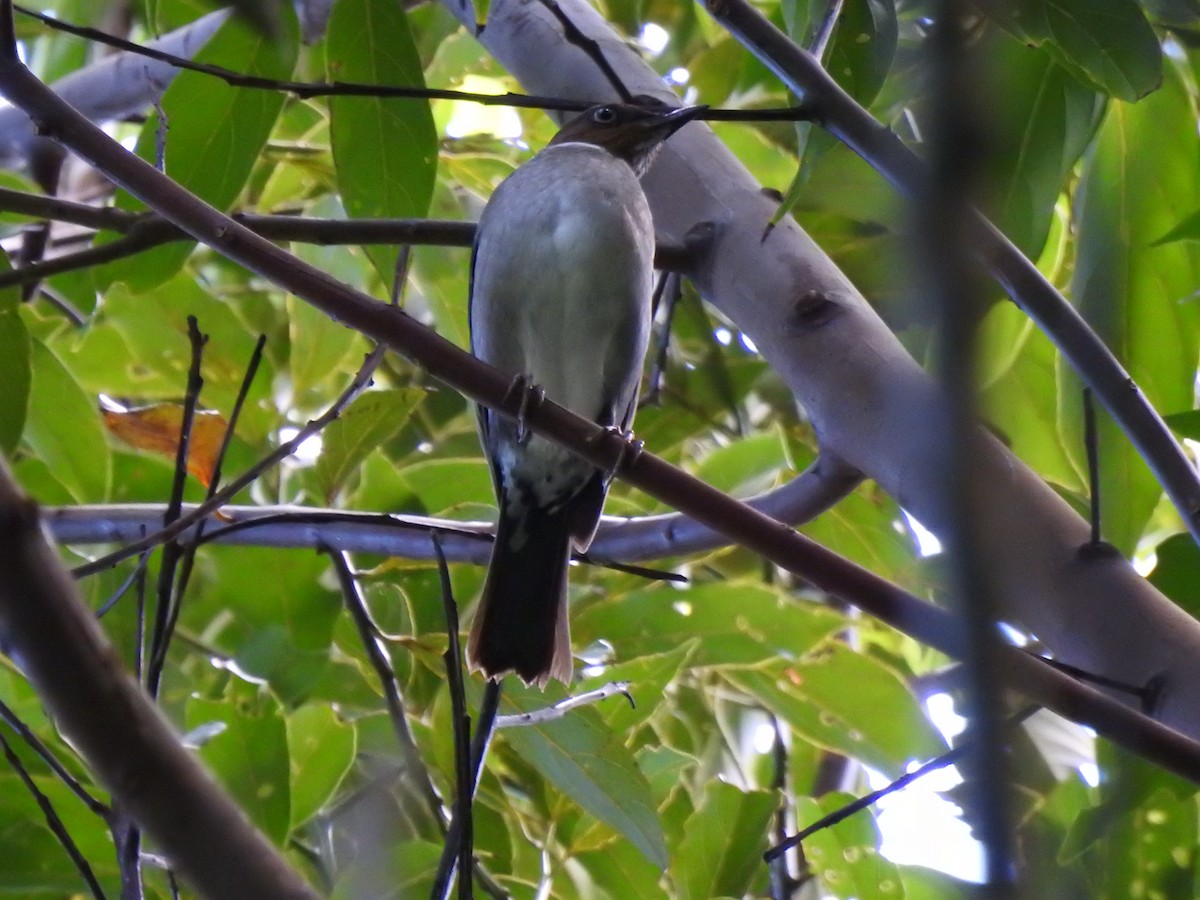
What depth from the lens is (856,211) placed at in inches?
112

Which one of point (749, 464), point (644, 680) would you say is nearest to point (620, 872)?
point (644, 680)

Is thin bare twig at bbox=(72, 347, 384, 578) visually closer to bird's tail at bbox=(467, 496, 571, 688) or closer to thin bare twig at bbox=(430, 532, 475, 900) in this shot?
thin bare twig at bbox=(430, 532, 475, 900)

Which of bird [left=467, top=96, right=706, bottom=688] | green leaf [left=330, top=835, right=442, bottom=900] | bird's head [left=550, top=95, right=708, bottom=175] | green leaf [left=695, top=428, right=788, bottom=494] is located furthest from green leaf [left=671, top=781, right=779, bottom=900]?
bird's head [left=550, top=95, right=708, bottom=175]

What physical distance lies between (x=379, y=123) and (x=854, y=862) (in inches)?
71.6

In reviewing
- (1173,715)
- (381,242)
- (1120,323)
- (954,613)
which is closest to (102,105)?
(381,242)

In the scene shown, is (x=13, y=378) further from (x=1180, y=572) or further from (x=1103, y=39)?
(x=1180, y=572)

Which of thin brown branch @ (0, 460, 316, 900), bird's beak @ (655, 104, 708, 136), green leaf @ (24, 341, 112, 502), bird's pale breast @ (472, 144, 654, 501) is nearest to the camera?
thin brown branch @ (0, 460, 316, 900)

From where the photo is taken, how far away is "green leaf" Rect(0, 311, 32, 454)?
2.63 meters

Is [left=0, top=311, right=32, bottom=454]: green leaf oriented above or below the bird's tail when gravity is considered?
above

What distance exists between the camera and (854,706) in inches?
127

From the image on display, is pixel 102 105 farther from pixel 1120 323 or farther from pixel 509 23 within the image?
pixel 1120 323

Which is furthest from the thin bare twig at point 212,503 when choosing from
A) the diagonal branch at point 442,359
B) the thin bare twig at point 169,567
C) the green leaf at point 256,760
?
the green leaf at point 256,760

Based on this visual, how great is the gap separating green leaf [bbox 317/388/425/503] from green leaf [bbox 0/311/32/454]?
26.3 inches

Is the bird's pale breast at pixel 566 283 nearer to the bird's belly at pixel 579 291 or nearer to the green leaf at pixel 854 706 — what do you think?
the bird's belly at pixel 579 291
